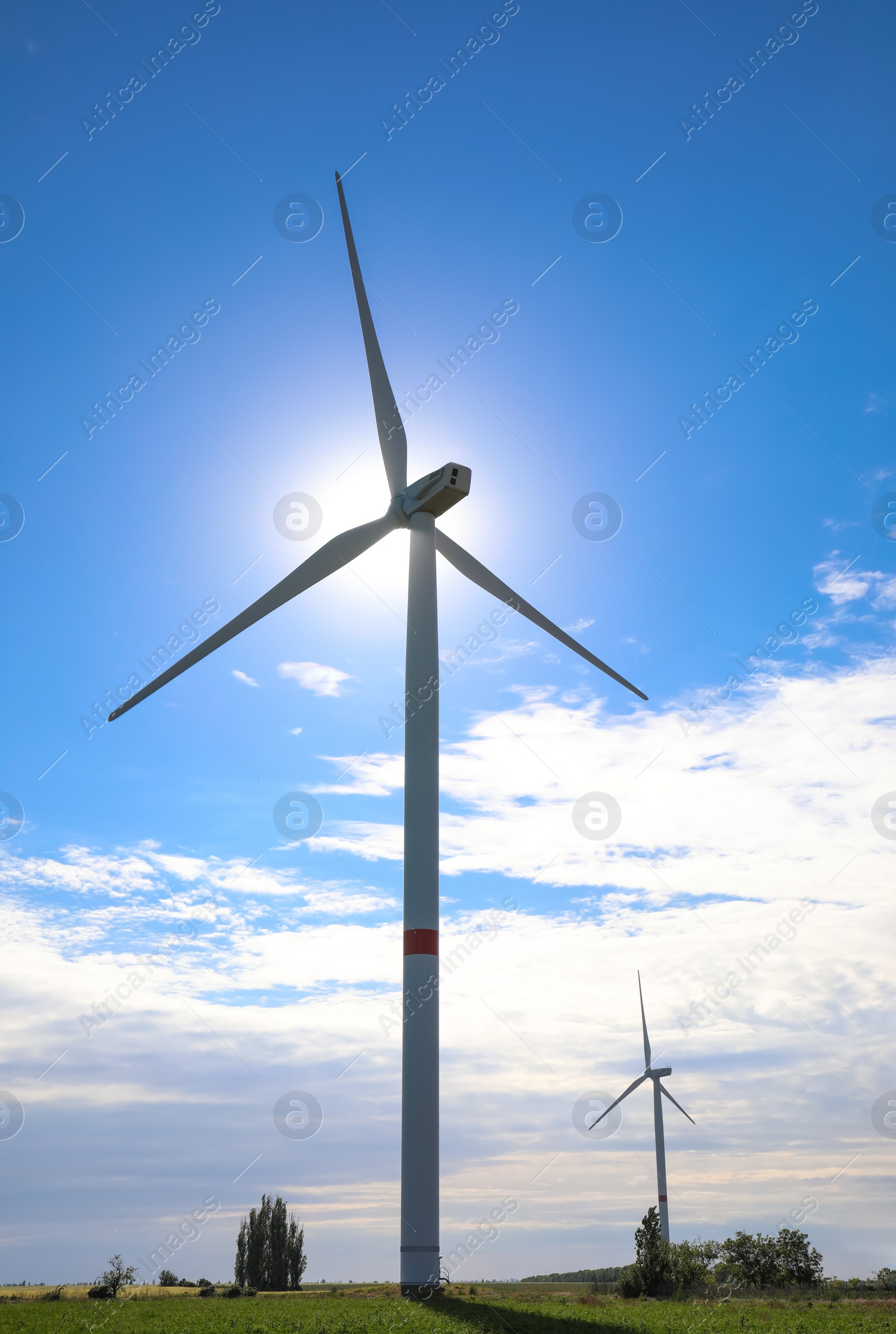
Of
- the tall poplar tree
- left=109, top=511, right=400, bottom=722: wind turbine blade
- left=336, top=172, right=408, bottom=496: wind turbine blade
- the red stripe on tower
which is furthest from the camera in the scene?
the tall poplar tree

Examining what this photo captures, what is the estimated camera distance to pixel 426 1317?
21719 millimetres

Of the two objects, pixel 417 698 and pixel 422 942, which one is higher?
pixel 417 698

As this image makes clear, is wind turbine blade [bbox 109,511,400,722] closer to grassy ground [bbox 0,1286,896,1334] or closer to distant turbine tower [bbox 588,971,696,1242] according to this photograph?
grassy ground [bbox 0,1286,896,1334]

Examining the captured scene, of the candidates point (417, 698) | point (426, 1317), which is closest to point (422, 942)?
point (417, 698)

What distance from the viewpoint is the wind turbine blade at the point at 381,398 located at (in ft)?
123

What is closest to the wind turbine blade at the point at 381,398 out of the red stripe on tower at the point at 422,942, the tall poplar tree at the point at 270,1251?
the red stripe on tower at the point at 422,942

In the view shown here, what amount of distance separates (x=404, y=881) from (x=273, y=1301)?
14552 mm

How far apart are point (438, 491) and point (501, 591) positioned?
20.2 feet

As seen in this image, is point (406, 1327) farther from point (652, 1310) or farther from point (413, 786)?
point (413, 786)

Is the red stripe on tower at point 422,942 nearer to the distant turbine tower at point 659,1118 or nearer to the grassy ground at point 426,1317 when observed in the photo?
the grassy ground at point 426,1317

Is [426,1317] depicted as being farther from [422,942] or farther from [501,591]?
[501,591]

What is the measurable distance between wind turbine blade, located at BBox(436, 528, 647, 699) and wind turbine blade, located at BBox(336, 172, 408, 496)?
116 inches

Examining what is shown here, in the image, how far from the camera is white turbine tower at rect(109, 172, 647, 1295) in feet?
85.6

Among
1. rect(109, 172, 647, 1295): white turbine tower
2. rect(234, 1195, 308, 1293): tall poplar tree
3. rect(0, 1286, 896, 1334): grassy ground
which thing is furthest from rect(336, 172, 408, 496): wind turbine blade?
rect(234, 1195, 308, 1293): tall poplar tree
